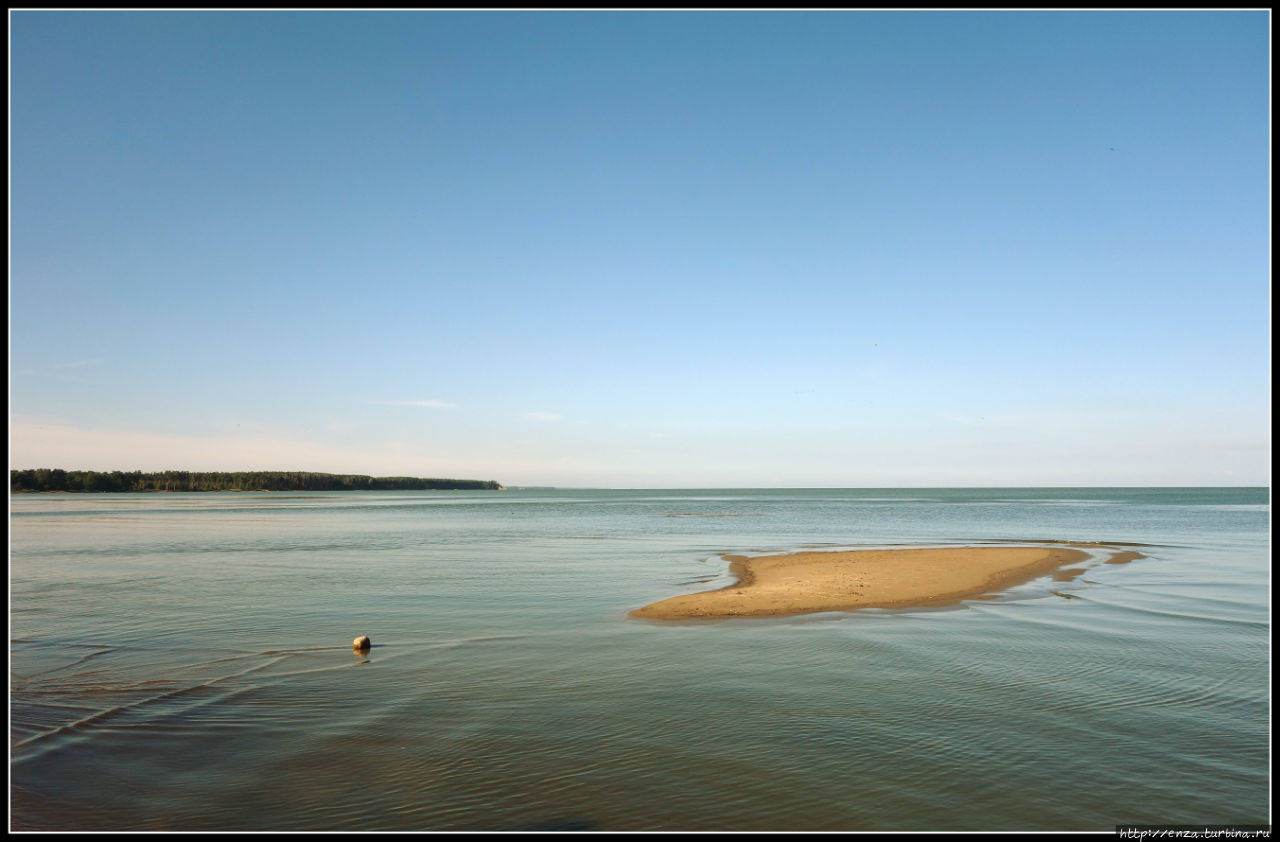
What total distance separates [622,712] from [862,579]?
46.6 ft

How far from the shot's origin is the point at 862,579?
2205 centimetres

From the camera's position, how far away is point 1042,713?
9578 mm

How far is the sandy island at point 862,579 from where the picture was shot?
1756cm

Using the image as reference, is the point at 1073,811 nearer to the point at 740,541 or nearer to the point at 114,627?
the point at 114,627

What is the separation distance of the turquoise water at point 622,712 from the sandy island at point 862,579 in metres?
1.18

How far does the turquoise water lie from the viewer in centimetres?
705

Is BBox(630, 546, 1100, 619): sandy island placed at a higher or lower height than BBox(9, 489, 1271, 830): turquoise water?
lower

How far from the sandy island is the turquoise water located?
1.18 metres

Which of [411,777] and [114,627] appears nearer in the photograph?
[411,777]

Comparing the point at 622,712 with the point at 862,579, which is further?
the point at 862,579

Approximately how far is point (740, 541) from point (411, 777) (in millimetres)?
33317

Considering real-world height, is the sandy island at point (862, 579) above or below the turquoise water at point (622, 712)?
below

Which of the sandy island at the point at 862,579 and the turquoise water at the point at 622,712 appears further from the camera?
the sandy island at the point at 862,579

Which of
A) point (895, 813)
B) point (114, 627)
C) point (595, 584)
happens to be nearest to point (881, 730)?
point (895, 813)
